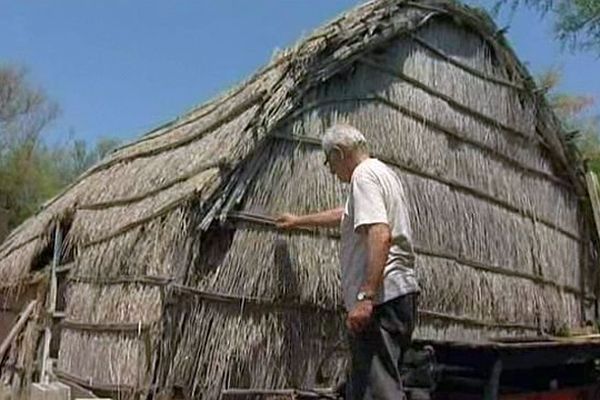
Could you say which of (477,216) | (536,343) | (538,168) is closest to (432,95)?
(477,216)

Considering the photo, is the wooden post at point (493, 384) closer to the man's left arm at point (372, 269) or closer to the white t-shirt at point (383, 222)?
the white t-shirt at point (383, 222)

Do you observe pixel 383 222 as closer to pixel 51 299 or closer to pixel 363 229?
pixel 363 229

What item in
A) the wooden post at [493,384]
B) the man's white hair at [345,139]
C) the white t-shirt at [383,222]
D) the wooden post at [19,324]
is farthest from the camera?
the wooden post at [19,324]

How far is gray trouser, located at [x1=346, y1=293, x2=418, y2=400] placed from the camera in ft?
11.8

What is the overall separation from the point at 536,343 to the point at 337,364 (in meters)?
2.07

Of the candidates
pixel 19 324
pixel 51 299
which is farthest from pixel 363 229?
pixel 19 324

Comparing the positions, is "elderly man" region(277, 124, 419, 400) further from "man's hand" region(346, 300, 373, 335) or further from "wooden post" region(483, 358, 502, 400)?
"wooden post" region(483, 358, 502, 400)

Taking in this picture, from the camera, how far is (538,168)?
33.7 ft

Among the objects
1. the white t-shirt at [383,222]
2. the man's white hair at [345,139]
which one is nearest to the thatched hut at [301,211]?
the man's white hair at [345,139]

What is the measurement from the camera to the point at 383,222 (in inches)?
143

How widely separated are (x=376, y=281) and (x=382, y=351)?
0.33 meters

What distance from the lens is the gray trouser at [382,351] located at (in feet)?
11.8

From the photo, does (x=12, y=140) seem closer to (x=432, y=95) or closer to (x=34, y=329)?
(x=34, y=329)

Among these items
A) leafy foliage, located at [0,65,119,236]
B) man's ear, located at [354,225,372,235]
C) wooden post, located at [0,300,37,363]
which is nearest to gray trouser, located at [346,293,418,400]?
man's ear, located at [354,225,372,235]
